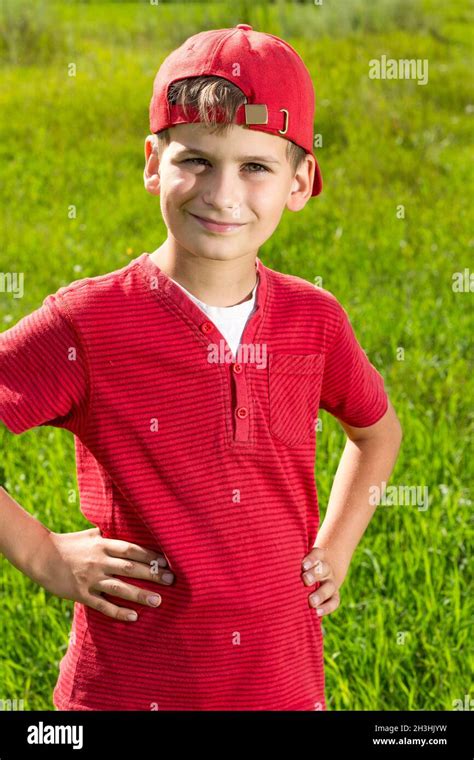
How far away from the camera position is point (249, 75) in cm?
192

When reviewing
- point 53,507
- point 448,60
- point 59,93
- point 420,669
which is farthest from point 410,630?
point 448,60

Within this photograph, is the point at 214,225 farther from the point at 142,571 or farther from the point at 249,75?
the point at 142,571

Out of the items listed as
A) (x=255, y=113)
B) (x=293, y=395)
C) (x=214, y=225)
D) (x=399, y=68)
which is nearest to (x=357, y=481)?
(x=293, y=395)

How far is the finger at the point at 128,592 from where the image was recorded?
1.97m

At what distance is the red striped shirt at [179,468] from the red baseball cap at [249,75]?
26cm

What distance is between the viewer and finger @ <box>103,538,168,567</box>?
77.6 inches

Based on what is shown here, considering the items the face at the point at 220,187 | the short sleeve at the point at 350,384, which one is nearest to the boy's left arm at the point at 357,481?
the short sleeve at the point at 350,384

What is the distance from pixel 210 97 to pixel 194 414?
1.59 ft

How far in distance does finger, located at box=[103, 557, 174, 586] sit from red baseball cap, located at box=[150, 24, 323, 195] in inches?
27.0

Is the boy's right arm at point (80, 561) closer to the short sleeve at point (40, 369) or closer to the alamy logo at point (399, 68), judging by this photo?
the short sleeve at point (40, 369)

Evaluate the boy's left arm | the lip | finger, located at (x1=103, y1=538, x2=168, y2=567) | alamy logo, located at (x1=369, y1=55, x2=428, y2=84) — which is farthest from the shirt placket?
alamy logo, located at (x1=369, y1=55, x2=428, y2=84)

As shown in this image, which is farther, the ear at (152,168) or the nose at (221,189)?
the ear at (152,168)
